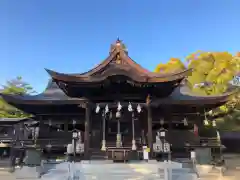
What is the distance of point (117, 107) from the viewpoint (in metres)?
11.3

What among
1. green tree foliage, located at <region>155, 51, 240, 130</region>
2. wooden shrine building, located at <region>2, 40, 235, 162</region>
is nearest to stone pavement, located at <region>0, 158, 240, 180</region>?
wooden shrine building, located at <region>2, 40, 235, 162</region>

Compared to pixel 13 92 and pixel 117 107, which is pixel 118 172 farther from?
pixel 13 92

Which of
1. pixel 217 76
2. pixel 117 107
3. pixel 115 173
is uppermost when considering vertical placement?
pixel 217 76

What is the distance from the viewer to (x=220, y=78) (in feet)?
66.3

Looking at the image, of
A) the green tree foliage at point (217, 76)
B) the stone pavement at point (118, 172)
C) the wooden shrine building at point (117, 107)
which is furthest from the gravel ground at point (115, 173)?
the green tree foliage at point (217, 76)

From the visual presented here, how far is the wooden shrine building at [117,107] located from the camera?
426 inches

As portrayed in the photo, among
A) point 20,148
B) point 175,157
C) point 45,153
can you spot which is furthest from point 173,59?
point 20,148

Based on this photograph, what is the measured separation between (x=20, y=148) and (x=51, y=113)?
3.52 m

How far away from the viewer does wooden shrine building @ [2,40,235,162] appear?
10828 mm

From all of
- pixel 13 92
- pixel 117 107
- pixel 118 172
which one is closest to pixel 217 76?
pixel 117 107

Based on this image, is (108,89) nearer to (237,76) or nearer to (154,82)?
(154,82)

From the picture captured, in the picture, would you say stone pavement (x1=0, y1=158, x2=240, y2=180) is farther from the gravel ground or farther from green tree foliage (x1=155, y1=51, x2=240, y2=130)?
green tree foliage (x1=155, y1=51, x2=240, y2=130)

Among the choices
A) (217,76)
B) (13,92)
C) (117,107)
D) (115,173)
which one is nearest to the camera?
(115,173)

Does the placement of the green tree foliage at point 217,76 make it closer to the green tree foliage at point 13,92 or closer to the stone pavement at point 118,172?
the stone pavement at point 118,172
